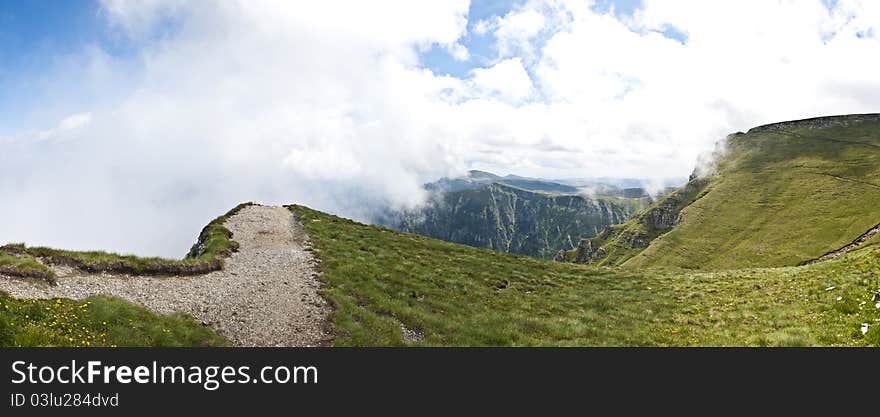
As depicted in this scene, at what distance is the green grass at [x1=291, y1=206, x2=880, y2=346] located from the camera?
20188 mm

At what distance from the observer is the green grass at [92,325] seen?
44.6 feet

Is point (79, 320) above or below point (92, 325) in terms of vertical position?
above

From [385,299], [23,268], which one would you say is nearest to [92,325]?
[23,268]

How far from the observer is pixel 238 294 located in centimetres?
2398

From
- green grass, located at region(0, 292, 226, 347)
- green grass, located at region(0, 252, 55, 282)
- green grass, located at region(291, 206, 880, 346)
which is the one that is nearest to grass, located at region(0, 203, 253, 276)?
green grass, located at region(0, 252, 55, 282)

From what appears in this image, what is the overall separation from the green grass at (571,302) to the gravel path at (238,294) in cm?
162

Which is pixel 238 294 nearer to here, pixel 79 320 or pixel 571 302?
pixel 79 320

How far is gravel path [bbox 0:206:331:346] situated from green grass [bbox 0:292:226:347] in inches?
52.4

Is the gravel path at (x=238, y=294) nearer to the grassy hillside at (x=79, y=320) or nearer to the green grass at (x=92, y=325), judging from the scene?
the grassy hillside at (x=79, y=320)

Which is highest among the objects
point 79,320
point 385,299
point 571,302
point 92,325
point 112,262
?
point 112,262

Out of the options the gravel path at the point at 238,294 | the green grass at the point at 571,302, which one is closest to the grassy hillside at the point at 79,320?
the gravel path at the point at 238,294

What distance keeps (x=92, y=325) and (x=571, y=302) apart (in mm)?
28700
